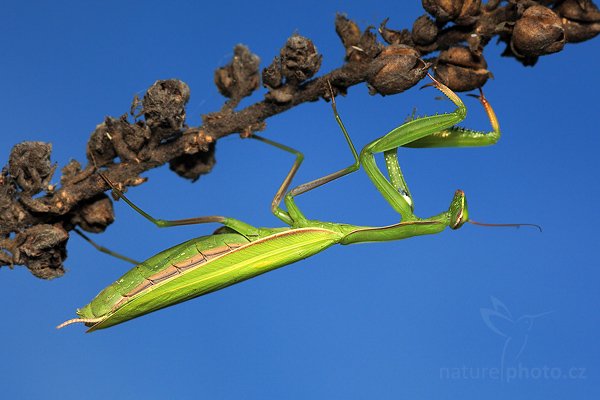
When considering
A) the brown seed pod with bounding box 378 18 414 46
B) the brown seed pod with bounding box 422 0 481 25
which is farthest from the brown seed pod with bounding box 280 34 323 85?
the brown seed pod with bounding box 422 0 481 25

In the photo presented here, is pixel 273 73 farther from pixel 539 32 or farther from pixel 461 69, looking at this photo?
pixel 539 32

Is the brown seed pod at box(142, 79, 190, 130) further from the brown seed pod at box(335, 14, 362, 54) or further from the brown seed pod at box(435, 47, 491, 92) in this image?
the brown seed pod at box(435, 47, 491, 92)

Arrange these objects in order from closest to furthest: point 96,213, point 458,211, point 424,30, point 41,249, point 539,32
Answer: point 539,32 → point 424,30 → point 41,249 → point 96,213 → point 458,211

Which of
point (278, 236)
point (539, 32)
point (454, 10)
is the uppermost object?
point (454, 10)

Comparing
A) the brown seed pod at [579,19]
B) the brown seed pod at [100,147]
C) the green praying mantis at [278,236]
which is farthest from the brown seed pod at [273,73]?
the brown seed pod at [579,19]

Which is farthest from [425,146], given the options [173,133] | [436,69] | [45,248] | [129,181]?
[45,248]

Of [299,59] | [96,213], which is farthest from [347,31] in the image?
[96,213]

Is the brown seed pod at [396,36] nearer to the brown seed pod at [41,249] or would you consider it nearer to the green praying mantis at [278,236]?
the green praying mantis at [278,236]
